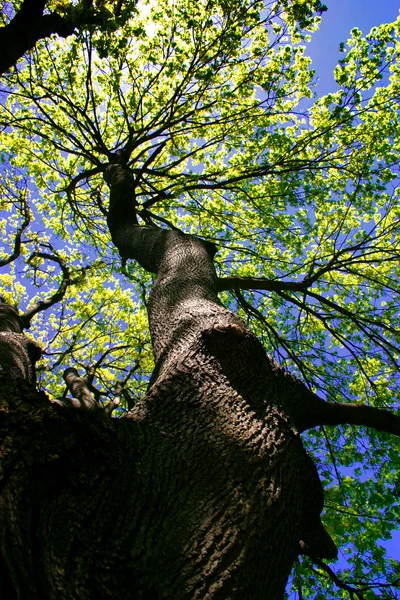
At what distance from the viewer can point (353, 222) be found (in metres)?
9.23

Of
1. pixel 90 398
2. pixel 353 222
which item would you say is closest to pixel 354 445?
pixel 90 398

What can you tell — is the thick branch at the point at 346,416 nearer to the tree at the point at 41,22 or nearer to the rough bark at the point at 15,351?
the rough bark at the point at 15,351

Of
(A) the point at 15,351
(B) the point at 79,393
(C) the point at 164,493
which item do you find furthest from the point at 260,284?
(C) the point at 164,493

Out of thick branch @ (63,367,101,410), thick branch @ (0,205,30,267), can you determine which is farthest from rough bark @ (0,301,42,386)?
thick branch @ (0,205,30,267)

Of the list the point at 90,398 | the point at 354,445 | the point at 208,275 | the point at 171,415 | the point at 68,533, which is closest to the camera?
the point at 68,533

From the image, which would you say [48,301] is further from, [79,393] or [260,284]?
[260,284]

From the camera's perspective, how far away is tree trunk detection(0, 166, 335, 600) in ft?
4.07

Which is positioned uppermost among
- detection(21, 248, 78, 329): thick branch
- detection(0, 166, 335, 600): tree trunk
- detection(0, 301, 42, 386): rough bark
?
detection(21, 248, 78, 329): thick branch

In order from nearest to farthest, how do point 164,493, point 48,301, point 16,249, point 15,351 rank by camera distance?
point 164,493, point 15,351, point 48,301, point 16,249

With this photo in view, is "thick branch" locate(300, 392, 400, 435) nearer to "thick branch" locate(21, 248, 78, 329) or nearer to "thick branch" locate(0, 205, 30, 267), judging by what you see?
"thick branch" locate(21, 248, 78, 329)

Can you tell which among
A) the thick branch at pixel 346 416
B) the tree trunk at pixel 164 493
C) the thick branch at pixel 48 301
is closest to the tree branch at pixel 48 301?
the thick branch at pixel 48 301

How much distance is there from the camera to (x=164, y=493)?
157 cm

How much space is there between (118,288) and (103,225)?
116 inches

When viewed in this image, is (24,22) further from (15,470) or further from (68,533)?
(68,533)
